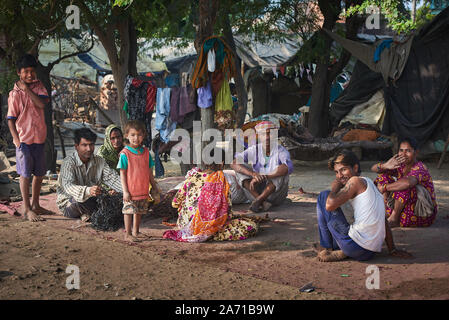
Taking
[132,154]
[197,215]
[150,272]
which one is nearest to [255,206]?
[197,215]

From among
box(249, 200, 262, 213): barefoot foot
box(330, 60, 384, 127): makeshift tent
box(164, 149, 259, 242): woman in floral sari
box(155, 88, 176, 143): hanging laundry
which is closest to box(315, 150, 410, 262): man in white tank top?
box(164, 149, 259, 242): woman in floral sari

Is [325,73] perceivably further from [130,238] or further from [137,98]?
[130,238]

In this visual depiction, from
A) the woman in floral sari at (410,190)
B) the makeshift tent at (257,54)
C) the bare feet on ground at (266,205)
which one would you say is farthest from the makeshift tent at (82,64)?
the woman in floral sari at (410,190)

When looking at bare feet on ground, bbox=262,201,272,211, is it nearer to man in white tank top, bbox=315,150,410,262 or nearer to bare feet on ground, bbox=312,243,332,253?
bare feet on ground, bbox=312,243,332,253

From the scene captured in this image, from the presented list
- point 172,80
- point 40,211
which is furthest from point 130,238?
point 172,80

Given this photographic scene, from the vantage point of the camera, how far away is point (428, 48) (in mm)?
9047

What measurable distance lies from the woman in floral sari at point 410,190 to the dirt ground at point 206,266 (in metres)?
0.16

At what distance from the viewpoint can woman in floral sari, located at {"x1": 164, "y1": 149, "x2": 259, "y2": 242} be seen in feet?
14.6

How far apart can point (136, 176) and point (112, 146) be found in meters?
1.26

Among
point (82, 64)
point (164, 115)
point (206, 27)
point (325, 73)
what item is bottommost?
point (164, 115)

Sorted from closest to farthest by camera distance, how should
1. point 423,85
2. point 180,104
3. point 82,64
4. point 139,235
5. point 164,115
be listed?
point 139,235 < point 180,104 < point 164,115 < point 423,85 < point 82,64

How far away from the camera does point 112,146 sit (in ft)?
18.0

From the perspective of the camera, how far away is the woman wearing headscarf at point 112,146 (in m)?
5.40

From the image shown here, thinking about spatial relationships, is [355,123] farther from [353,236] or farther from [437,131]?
[353,236]
